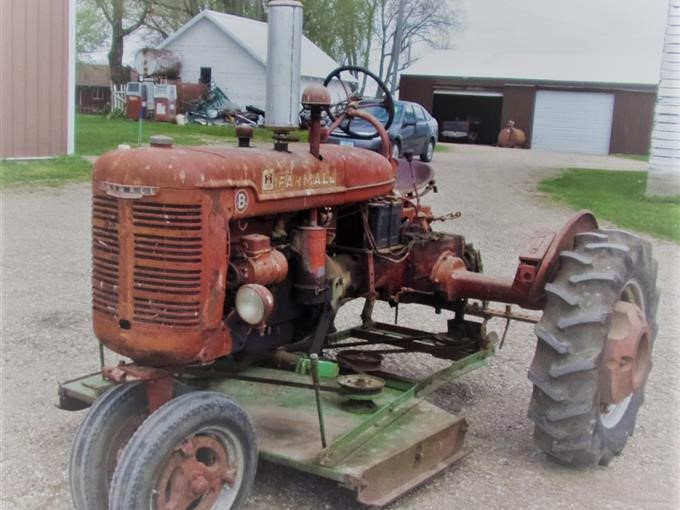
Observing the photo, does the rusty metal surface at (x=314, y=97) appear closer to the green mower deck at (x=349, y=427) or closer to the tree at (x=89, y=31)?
the green mower deck at (x=349, y=427)

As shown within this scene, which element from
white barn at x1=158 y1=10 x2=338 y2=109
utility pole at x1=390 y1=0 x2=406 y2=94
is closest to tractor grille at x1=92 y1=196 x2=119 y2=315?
utility pole at x1=390 y1=0 x2=406 y2=94

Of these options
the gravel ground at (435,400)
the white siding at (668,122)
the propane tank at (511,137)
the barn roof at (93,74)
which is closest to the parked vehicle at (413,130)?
the white siding at (668,122)

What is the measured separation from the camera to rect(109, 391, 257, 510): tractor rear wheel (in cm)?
294

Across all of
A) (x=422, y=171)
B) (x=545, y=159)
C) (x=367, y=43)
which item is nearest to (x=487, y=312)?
(x=422, y=171)

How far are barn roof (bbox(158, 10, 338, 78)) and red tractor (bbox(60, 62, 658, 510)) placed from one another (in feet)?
103

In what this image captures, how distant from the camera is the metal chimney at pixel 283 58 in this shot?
3.67m

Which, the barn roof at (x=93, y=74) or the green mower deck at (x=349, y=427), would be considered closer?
the green mower deck at (x=349, y=427)

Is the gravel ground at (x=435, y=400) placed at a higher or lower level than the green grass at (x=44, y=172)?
lower

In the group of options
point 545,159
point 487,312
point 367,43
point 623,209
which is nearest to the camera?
point 487,312

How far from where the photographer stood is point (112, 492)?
2955 millimetres

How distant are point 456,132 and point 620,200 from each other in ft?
71.2

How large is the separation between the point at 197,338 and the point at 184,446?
1.32ft

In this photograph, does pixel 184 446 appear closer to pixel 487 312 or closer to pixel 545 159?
pixel 487 312

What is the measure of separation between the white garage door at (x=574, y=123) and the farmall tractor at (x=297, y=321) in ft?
102
